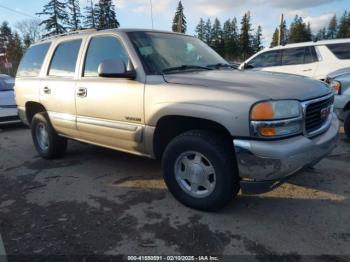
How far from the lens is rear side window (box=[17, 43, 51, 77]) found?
18.5ft

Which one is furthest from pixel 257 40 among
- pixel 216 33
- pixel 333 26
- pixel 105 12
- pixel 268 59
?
pixel 268 59

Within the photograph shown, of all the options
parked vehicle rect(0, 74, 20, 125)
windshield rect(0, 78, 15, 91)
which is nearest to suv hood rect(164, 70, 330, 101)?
parked vehicle rect(0, 74, 20, 125)

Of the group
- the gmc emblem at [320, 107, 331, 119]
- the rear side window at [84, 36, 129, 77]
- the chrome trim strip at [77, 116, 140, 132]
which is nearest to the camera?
the gmc emblem at [320, 107, 331, 119]

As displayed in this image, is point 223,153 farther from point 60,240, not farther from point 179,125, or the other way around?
point 60,240

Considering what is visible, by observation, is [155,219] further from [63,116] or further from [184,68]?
[63,116]

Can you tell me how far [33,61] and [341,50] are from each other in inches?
282

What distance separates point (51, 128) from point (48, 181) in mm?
1034

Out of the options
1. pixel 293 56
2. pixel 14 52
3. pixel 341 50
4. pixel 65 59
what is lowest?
pixel 65 59

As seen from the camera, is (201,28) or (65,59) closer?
(65,59)

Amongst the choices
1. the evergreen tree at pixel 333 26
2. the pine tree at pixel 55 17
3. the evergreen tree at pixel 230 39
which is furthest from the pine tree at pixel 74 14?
the evergreen tree at pixel 333 26

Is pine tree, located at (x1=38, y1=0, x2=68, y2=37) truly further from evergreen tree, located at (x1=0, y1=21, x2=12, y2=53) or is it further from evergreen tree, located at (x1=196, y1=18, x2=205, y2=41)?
evergreen tree, located at (x1=196, y1=18, x2=205, y2=41)

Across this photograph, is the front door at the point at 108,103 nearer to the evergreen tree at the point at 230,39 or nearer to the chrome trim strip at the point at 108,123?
the chrome trim strip at the point at 108,123

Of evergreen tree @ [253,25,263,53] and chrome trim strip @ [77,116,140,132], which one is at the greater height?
evergreen tree @ [253,25,263,53]

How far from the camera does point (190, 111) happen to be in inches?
133
